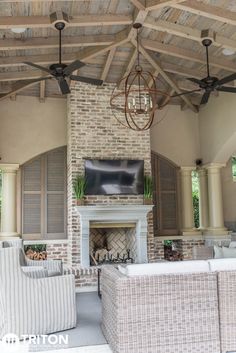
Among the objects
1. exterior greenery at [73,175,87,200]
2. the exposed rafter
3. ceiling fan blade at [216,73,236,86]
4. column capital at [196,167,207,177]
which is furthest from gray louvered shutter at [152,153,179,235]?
ceiling fan blade at [216,73,236,86]

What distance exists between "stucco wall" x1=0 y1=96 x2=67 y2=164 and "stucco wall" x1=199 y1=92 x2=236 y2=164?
3295mm

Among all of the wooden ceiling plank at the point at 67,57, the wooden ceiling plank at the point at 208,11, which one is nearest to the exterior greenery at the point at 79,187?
the wooden ceiling plank at the point at 67,57

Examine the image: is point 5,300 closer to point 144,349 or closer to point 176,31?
point 144,349

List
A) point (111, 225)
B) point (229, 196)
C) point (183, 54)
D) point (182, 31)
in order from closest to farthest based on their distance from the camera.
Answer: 1. point (182, 31)
2. point (183, 54)
3. point (111, 225)
4. point (229, 196)

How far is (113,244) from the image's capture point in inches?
307

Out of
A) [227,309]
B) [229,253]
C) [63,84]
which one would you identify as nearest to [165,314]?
[227,309]

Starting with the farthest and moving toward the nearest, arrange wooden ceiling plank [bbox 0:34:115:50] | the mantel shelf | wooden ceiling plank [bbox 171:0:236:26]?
the mantel shelf < wooden ceiling plank [bbox 0:34:115:50] < wooden ceiling plank [bbox 171:0:236:26]

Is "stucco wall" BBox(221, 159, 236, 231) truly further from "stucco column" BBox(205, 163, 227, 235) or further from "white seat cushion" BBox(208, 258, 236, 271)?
"white seat cushion" BBox(208, 258, 236, 271)

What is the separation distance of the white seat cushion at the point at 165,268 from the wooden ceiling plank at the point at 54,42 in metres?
4.17

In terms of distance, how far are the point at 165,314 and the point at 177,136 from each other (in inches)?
253

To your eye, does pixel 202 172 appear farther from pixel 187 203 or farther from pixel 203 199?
pixel 187 203

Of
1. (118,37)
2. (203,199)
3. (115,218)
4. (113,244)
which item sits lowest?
(113,244)

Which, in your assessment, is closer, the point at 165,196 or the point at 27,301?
the point at 27,301

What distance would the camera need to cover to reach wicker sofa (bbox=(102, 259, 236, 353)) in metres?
3.02
